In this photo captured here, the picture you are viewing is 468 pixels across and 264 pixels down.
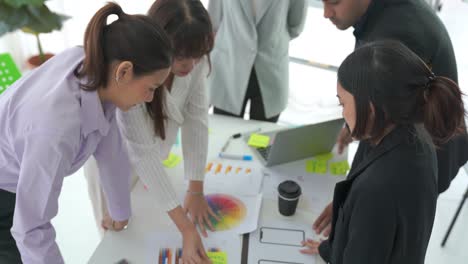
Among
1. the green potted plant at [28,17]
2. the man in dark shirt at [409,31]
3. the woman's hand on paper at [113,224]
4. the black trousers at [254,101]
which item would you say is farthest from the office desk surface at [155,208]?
the green potted plant at [28,17]

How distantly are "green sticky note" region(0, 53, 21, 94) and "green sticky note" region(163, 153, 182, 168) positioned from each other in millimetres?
1084

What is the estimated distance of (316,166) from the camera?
159cm

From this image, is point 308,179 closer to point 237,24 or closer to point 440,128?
point 440,128

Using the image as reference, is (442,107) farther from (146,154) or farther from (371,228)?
(146,154)

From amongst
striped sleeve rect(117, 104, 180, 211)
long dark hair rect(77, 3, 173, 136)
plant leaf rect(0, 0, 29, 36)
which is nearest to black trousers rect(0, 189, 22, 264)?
striped sleeve rect(117, 104, 180, 211)

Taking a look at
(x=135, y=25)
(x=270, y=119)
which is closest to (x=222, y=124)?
(x=270, y=119)

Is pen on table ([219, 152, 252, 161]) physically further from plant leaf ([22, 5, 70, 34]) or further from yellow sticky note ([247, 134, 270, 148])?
plant leaf ([22, 5, 70, 34])

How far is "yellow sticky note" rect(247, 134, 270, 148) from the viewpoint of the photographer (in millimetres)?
1670

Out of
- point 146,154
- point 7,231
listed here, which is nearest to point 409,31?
point 146,154

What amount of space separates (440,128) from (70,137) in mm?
826

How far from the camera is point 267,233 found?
4.30 feet

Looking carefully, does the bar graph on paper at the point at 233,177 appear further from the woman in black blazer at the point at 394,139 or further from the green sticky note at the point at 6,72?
the green sticky note at the point at 6,72

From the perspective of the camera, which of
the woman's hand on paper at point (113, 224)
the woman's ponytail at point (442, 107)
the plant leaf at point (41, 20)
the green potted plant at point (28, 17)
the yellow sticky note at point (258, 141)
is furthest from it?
the plant leaf at point (41, 20)

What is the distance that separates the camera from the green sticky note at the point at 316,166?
5.13 ft
